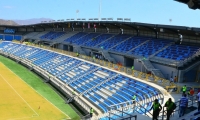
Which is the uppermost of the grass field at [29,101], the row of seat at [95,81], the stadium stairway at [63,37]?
the stadium stairway at [63,37]

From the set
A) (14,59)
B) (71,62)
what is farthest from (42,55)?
(71,62)

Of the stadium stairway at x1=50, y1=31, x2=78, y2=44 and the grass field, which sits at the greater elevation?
the stadium stairway at x1=50, y1=31, x2=78, y2=44

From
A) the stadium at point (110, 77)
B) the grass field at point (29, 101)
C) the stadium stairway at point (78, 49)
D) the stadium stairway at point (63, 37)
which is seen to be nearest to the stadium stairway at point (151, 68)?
the stadium at point (110, 77)

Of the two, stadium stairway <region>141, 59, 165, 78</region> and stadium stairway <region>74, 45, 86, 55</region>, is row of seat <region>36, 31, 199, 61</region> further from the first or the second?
stadium stairway <region>141, 59, 165, 78</region>

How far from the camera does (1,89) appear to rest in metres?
26.2

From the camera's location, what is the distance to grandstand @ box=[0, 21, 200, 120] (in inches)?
773

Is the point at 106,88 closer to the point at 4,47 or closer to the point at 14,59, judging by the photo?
the point at 14,59

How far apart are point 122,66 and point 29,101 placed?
11.4 meters

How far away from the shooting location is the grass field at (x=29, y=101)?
63.8 feet

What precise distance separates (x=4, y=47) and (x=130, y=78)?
44.1 metres

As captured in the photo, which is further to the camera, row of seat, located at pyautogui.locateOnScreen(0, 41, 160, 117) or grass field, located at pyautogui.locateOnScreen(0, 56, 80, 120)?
row of seat, located at pyautogui.locateOnScreen(0, 41, 160, 117)

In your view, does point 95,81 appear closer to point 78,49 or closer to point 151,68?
point 151,68

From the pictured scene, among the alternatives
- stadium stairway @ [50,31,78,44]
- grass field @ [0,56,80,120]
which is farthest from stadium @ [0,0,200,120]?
→ stadium stairway @ [50,31,78,44]

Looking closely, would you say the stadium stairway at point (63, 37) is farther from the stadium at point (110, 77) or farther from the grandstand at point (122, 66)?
the stadium at point (110, 77)
